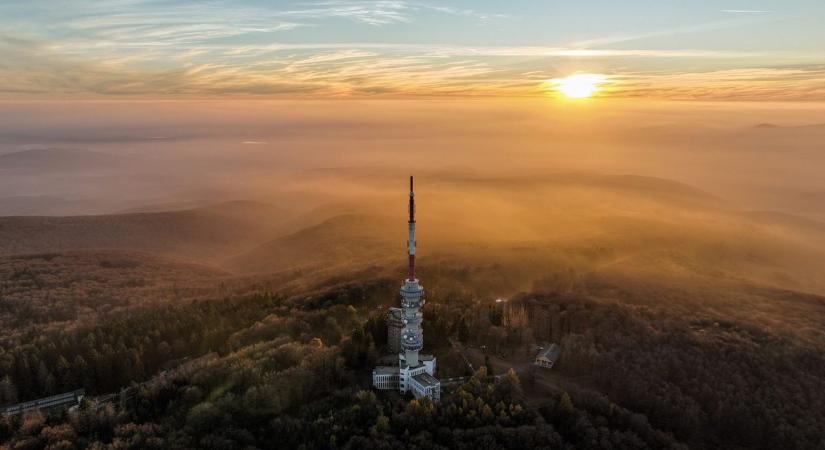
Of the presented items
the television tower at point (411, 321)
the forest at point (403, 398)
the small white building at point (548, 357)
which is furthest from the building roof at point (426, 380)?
the small white building at point (548, 357)

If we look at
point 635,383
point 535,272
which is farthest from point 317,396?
point 535,272

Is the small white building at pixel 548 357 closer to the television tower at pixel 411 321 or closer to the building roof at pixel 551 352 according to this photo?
the building roof at pixel 551 352

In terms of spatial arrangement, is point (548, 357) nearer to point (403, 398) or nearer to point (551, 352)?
point (551, 352)

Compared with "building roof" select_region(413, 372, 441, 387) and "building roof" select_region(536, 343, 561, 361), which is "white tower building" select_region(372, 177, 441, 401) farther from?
"building roof" select_region(536, 343, 561, 361)

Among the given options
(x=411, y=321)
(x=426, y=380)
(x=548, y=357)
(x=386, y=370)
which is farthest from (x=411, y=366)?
(x=548, y=357)

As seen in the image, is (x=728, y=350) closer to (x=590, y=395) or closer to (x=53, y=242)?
(x=590, y=395)

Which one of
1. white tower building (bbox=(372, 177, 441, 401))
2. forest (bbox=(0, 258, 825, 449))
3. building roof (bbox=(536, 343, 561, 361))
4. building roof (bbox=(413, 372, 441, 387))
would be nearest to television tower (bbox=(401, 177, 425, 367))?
white tower building (bbox=(372, 177, 441, 401))
